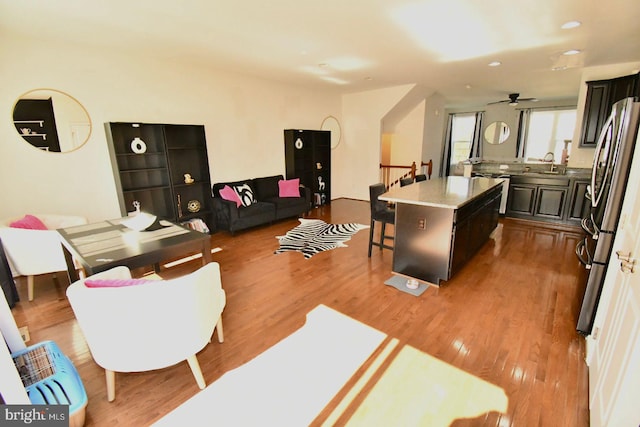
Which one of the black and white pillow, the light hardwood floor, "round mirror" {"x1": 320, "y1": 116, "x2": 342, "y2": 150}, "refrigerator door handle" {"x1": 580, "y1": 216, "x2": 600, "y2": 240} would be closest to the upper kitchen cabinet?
the light hardwood floor

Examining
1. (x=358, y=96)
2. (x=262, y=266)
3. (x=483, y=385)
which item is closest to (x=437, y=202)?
(x=483, y=385)

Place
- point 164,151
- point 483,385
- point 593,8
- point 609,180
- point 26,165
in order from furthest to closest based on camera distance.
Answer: point 164,151, point 26,165, point 593,8, point 609,180, point 483,385

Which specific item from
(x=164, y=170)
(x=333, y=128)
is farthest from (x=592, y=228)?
(x=333, y=128)

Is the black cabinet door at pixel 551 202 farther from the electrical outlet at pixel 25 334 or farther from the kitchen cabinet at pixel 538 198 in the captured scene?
Answer: the electrical outlet at pixel 25 334

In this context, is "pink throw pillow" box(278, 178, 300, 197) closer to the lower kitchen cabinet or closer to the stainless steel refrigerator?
the lower kitchen cabinet

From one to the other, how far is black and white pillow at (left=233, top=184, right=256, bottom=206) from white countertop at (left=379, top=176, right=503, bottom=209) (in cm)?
267

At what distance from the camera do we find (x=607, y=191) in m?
1.99

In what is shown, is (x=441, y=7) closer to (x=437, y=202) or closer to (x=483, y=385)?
(x=437, y=202)

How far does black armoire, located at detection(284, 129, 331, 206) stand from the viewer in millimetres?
6136

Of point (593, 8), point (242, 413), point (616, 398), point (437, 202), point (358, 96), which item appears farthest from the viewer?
point (358, 96)

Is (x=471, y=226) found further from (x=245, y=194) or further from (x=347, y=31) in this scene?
(x=245, y=194)

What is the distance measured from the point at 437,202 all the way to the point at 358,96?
5.14 metres

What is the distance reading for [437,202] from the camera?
9.09ft

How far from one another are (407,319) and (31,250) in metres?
3.56
